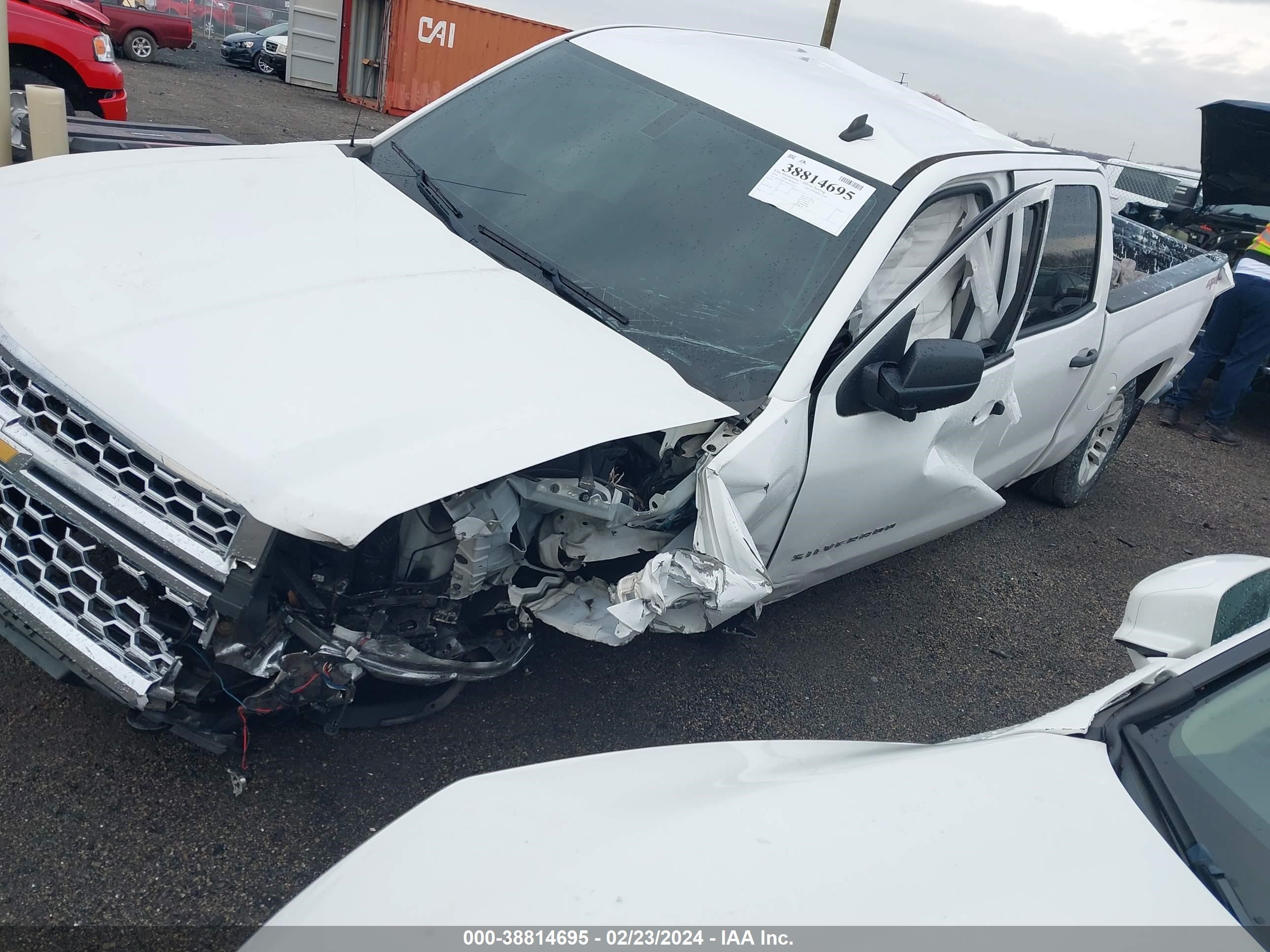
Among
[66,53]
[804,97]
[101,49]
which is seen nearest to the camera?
[804,97]

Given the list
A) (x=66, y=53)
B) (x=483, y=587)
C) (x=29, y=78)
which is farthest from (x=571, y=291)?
(x=29, y=78)

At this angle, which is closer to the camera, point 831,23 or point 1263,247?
point 1263,247

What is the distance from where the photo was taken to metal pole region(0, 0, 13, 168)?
13.2ft

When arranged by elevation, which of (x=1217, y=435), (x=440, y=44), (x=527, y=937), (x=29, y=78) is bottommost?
(x=440, y=44)

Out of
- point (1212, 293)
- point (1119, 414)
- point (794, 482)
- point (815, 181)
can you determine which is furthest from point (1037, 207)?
point (1212, 293)

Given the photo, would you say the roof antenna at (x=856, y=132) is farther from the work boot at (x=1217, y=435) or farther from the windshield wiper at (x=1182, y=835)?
the work boot at (x=1217, y=435)

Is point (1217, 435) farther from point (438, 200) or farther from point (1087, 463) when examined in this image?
point (438, 200)

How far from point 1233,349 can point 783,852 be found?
7.51 meters

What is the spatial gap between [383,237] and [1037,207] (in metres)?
2.37

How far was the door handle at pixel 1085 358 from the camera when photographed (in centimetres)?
417

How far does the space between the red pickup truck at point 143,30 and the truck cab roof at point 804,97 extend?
15404 millimetres

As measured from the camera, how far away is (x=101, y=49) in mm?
6520

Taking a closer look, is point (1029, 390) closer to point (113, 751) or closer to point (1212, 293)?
point (1212, 293)

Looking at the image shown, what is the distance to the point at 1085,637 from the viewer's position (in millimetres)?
4422
